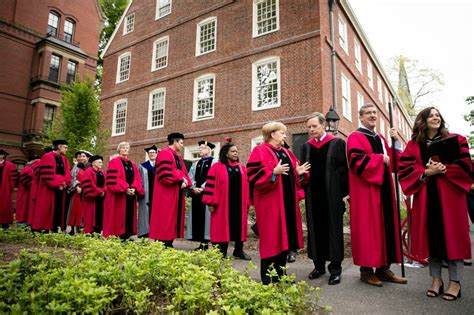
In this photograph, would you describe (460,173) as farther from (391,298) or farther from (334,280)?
(334,280)

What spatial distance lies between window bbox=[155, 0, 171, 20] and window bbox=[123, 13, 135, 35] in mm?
2485

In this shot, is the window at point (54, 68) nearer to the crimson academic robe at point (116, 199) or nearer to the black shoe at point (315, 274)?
the crimson academic robe at point (116, 199)

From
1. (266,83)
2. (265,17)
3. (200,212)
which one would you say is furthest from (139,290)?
(265,17)

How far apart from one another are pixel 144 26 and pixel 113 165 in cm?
1636

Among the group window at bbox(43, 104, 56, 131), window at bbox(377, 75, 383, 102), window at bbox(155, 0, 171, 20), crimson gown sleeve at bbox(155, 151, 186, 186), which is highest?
window at bbox(155, 0, 171, 20)

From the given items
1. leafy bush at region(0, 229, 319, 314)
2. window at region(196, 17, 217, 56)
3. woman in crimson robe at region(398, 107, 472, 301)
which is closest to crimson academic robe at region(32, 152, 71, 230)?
leafy bush at region(0, 229, 319, 314)

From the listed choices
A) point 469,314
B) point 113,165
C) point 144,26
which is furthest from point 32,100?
point 469,314

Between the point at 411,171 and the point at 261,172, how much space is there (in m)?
1.85

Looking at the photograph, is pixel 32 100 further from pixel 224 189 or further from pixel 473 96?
pixel 473 96

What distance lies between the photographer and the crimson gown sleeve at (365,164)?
3857 millimetres

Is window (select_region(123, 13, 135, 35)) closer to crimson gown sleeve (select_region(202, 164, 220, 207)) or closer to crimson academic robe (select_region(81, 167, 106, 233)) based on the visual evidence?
crimson academic robe (select_region(81, 167, 106, 233))

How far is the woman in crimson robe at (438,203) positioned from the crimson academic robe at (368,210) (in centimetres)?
29

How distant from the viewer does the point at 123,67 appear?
21.3 m

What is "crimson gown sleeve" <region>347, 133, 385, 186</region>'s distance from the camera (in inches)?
152
